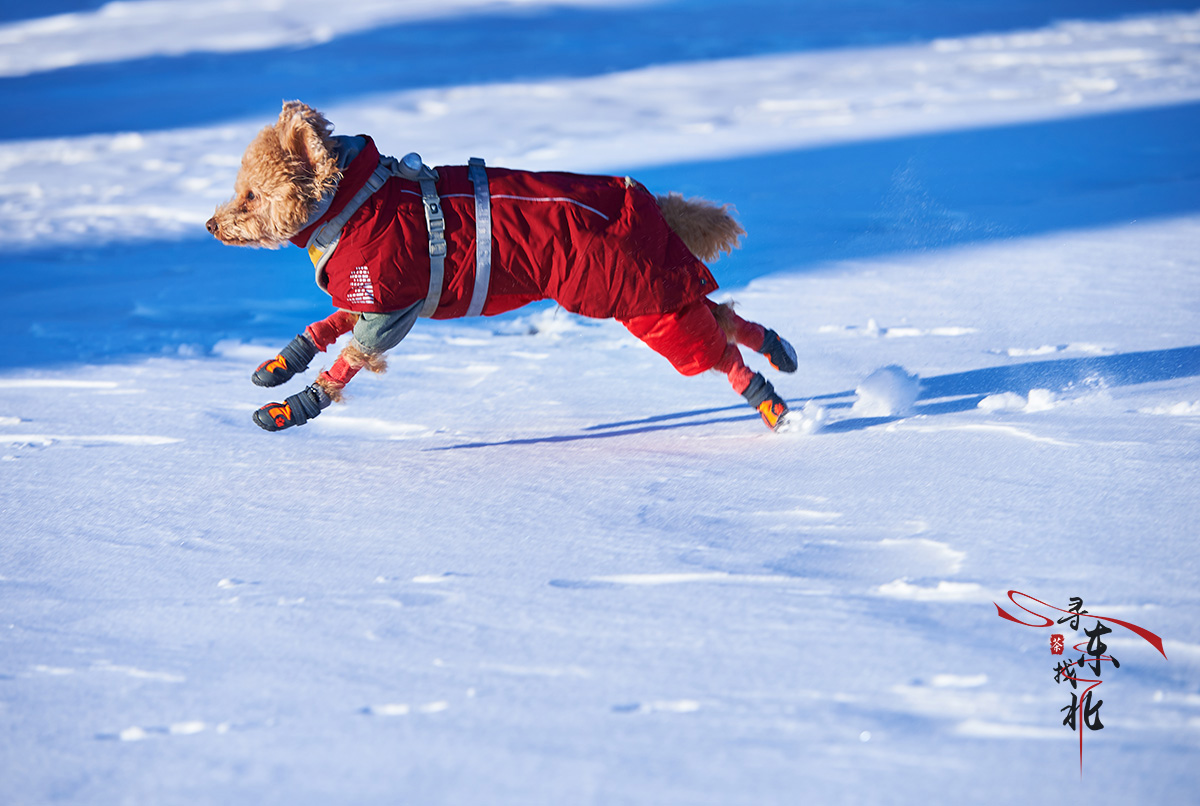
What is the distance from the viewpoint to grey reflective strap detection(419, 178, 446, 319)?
7.62ft

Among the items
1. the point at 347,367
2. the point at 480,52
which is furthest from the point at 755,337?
the point at 480,52

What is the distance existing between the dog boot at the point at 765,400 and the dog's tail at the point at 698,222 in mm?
327

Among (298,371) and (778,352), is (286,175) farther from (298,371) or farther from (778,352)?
(778,352)

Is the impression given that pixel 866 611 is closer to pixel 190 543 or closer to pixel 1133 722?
pixel 1133 722

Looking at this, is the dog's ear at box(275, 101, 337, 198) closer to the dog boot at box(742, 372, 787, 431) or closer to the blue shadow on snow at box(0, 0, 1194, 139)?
the dog boot at box(742, 372, 787, 431)

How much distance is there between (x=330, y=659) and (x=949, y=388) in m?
1.86

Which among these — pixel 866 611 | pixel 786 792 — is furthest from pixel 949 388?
pixel 786 792

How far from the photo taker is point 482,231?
7.65 ft

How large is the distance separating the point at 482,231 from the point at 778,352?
0.86m

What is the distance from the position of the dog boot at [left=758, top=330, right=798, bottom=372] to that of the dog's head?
3.76 feet

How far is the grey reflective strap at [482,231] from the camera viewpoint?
2.33 meters

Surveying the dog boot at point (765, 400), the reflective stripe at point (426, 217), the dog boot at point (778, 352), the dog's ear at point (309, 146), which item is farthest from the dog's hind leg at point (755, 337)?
the dog's ear at point (309, 146)

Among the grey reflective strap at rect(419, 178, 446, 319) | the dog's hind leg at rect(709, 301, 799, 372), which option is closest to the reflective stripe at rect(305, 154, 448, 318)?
the grey reflective strap at rect(419, 178, 446, 319)

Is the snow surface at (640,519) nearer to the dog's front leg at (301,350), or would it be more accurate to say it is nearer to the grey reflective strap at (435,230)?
the dog's front leg at (301,350)
